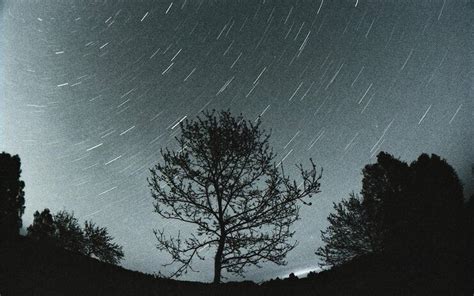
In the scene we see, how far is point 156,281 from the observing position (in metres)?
10.6

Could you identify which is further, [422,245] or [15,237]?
[15,237]

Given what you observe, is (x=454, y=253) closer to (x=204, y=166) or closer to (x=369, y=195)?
(x=204, y=166)

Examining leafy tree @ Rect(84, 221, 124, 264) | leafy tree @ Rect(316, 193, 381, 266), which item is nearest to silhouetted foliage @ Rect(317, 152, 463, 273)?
leafy tree @ Rect(316, 193, 381, 266)

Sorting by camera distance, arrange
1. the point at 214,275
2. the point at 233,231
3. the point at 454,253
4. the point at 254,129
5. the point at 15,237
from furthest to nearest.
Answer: the point at 254,129, the point at 233,231, the point at 214,275, the point at 15,237, the point at 454,253

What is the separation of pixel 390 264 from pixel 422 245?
158 centimetres

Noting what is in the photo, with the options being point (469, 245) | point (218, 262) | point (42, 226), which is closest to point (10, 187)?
point (42, 226)

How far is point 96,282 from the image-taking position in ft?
30.2

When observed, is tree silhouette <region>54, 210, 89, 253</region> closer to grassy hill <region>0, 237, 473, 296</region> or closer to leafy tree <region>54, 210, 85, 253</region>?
leafy tree <region>54, 210, 85, 253</region>

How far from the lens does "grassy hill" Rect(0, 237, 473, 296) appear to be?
7.61 m

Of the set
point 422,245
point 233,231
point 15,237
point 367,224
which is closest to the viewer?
point 422,245

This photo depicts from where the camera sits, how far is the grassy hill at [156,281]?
7.61 m

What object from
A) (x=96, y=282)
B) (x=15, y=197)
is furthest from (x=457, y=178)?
(x=15, y=197)

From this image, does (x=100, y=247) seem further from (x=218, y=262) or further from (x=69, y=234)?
(x=218, y=262)

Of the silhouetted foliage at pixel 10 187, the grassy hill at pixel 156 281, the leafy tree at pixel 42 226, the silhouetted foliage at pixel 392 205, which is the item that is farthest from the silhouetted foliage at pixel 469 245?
the leafy tree at pixel 42 226
